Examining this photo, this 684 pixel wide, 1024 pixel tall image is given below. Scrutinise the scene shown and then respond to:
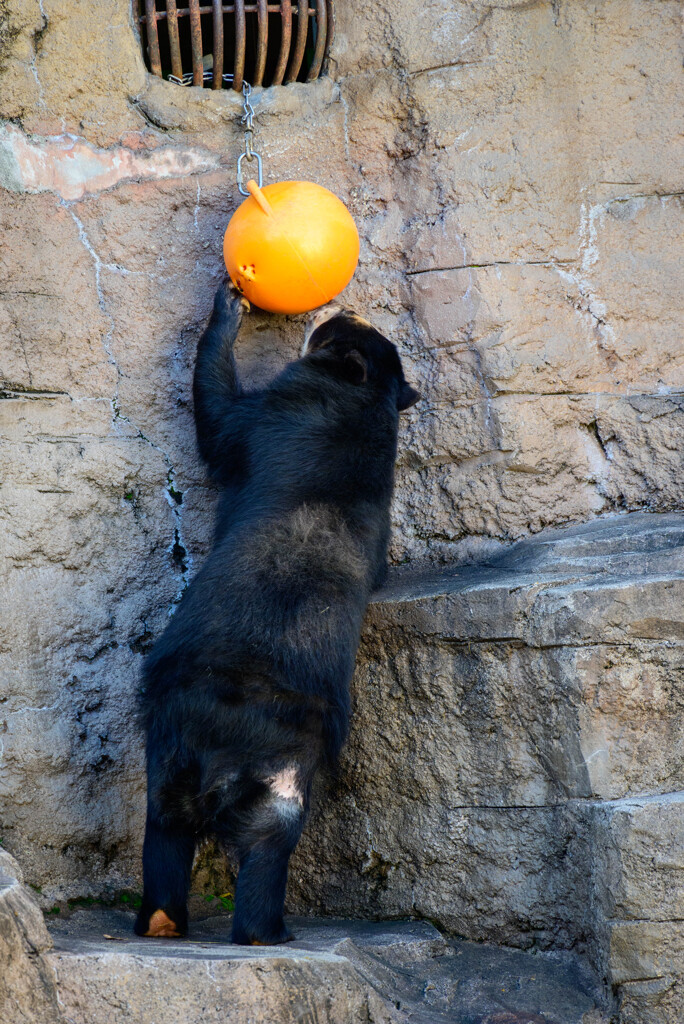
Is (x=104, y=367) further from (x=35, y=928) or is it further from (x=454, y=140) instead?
(x=35, y=928)

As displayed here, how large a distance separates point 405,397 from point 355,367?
254mm

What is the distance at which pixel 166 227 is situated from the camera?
4.21 meters

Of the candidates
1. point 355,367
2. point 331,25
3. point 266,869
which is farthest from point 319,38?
point 266,869

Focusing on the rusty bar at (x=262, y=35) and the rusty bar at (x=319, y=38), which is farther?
the rusty bar at (x=319, y=38)

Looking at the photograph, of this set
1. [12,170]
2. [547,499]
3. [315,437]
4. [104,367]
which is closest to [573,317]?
[547,499]

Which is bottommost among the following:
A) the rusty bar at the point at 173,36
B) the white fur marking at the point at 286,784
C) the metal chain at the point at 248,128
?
the white fur marking at the point at 286,784

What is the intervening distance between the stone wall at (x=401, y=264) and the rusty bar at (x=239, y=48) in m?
0.12

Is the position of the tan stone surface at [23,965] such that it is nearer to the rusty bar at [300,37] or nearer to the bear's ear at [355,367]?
the bear's ear at [355,367]

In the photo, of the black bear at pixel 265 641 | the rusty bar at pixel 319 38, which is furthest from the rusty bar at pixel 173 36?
the black bear at pixel 265 641

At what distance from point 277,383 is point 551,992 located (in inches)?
87.5

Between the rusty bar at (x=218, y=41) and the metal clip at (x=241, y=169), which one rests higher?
the rusty bar at (x=218, y=41)

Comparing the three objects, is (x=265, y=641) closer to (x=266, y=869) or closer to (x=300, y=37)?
(x=266, y=869)

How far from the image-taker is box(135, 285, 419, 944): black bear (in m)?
3.19

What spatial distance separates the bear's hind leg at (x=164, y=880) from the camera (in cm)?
320
